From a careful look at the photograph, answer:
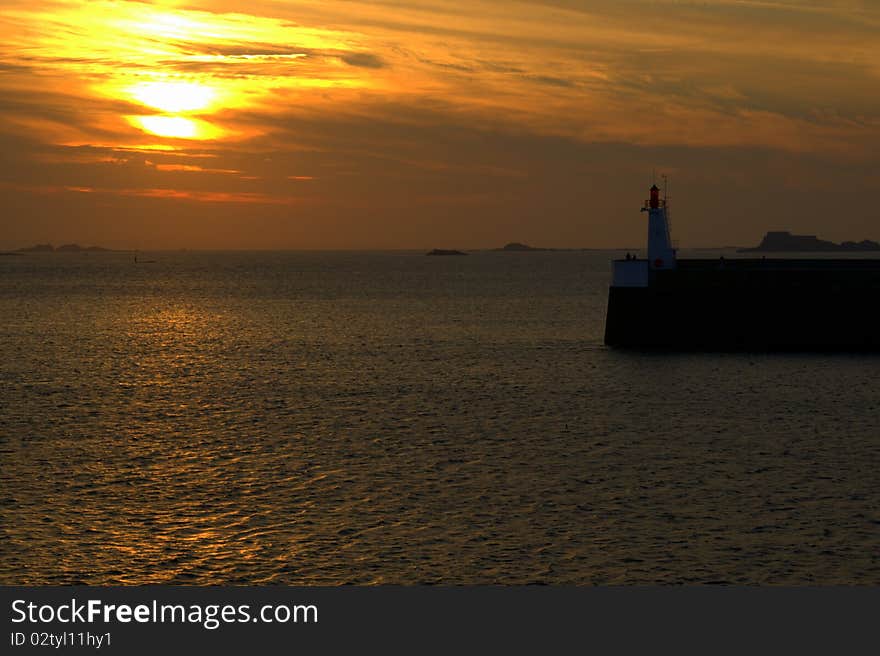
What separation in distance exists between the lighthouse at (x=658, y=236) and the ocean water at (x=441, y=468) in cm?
476

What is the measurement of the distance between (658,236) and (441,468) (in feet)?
94.4

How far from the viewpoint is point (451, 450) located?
96.5 ft

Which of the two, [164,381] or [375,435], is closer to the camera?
[375,435]

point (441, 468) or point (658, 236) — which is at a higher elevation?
point (658, 236)

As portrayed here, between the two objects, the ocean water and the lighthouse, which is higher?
the lighthouse

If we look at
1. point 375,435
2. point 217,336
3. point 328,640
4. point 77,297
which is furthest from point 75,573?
point 77,297

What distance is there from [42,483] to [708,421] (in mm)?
19848

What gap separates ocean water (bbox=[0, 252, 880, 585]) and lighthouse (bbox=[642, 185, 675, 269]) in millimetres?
4760

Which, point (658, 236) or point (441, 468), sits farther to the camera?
point (658, 236)

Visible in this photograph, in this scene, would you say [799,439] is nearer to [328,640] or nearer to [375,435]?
[375,435]

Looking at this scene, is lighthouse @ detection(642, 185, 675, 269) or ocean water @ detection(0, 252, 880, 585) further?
lighthouse @ detection(642, 185, 675, 269)

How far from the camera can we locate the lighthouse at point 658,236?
5216cm

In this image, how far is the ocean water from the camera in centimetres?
1898

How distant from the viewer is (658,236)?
172 ft
